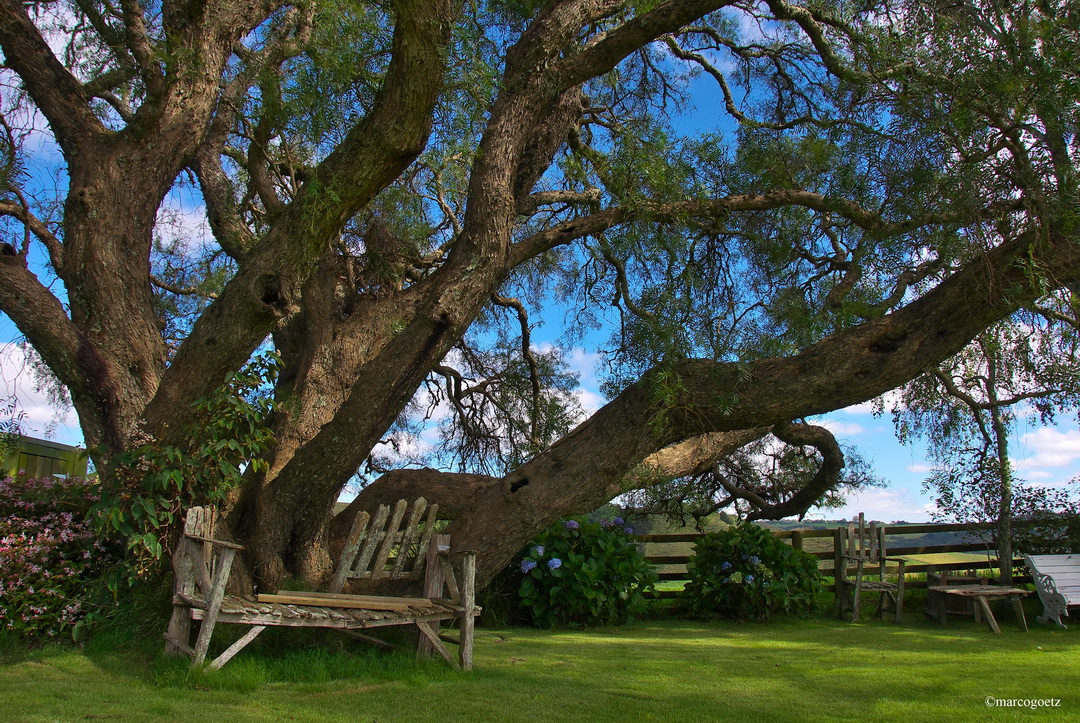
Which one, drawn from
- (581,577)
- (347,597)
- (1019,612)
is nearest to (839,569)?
(1019,612)

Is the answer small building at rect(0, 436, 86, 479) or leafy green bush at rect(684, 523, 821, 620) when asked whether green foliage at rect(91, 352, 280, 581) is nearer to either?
small building at rect(0, 436, 86, 479)

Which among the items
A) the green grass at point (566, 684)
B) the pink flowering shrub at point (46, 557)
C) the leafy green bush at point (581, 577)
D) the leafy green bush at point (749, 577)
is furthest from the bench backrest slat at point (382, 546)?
the leafy green bush at point (749, 577)

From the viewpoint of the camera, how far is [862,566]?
8953mm

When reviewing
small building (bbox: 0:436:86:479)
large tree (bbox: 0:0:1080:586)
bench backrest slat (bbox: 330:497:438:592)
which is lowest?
bench backrest slat (bbox: 330:497:438:592)

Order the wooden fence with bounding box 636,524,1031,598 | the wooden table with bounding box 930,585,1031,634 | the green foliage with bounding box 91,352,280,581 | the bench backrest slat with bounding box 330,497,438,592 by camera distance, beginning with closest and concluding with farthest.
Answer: the green foliage with bounding box 91,352,280,581
the bench backrest slat with bounding box 330,497,438,592
the wooden table with bounding box 930,585,1031,634
the wooden fence with bounding box 636,524,1031,598

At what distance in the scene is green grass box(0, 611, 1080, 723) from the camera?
13.1 ft

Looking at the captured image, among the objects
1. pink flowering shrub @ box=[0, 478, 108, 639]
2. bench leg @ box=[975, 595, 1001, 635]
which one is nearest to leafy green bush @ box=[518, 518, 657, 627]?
bench leg @ box=[975, 595, 1001, 635]

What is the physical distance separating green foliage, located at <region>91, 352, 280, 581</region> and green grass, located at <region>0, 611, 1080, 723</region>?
857mm

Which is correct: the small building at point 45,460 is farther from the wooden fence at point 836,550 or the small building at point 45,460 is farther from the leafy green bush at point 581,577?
the wooden fence at point 836,550

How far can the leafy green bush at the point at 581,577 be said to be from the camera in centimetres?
812

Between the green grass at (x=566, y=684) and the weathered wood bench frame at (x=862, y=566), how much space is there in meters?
2.13

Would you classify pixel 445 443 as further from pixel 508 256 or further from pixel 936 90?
pixel 936 90

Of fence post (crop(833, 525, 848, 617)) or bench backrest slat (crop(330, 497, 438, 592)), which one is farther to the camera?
fence post (crop(833, 525, 848, 617))

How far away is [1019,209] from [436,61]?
4514 mm
